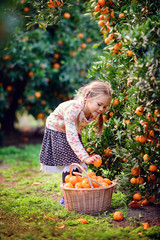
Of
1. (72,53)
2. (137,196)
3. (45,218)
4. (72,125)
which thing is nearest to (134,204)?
(137,196)

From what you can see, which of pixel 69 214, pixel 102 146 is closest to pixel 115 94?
pixel 102 146

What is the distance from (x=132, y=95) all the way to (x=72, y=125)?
635 millimetres

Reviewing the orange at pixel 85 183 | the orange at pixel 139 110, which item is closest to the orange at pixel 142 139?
the orange at pixel 139 110

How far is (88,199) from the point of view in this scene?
254 centimetres

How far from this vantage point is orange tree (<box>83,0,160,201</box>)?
2.37 meters

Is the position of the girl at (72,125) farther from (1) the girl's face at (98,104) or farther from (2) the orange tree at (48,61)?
(2) the orange tree at (48,61)

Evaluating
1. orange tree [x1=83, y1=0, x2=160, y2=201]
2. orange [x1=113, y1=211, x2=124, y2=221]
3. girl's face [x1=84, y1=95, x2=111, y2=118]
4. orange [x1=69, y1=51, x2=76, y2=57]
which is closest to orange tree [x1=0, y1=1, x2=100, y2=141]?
orange [x1=69, y1=51, x2=76, y2=57]

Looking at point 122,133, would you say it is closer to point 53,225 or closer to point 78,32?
point 53,225

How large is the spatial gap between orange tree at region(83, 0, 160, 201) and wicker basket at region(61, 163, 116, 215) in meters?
0.26

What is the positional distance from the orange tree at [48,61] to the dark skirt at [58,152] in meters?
3.06

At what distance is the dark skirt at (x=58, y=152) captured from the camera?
2.92m

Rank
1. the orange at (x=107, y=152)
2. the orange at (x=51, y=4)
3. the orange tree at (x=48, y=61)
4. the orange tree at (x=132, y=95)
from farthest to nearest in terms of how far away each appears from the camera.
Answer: the orange tree at (x=48, y=61) < the orange at (x=107, y=152) < the orange at (x=51, y=4) < the orange tree at (x=132, y=95)

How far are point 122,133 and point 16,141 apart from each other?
5.07 metres

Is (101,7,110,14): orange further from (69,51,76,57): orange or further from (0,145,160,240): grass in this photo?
(69,51,76,57): orange
